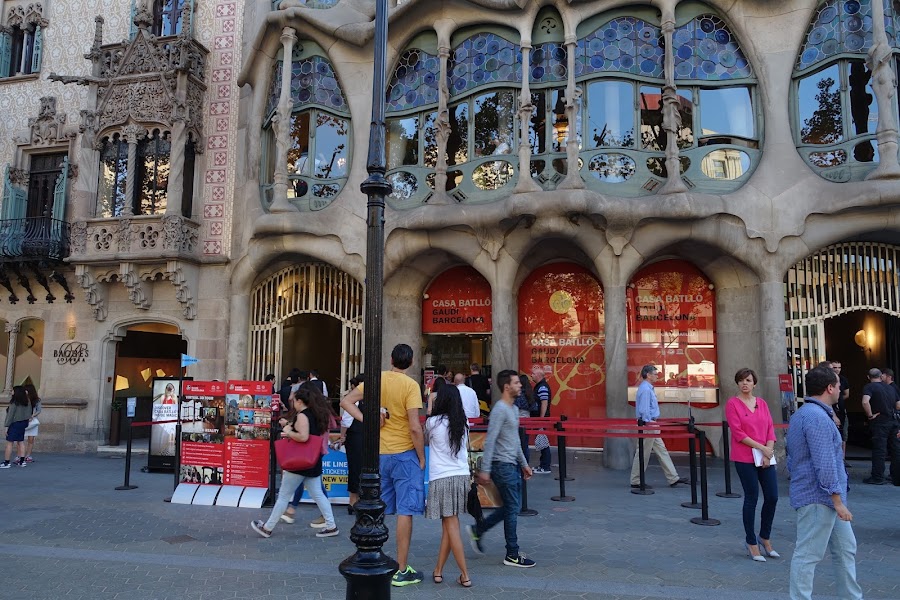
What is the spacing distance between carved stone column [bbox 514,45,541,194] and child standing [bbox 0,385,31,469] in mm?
10790

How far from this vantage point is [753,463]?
6340 mm

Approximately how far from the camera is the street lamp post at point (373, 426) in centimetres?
448

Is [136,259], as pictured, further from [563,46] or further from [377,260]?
[377,260]

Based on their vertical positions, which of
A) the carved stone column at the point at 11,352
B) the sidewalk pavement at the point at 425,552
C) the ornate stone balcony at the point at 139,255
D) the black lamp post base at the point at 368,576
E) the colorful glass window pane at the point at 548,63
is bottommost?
the sidewalk pavement at the point at 425,552

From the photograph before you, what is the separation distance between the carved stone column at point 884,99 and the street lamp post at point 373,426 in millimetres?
10520

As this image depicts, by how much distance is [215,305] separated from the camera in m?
16.2

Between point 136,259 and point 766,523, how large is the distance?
561 inches

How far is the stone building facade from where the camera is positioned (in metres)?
12.8

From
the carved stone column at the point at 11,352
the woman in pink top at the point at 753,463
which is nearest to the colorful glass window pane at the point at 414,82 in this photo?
the woman in pink top at the point at 753,463

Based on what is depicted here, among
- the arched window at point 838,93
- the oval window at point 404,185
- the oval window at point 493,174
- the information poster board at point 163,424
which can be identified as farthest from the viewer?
the oval window at point 404,185

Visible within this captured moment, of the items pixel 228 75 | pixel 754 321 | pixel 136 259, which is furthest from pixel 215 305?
pixel 754 321

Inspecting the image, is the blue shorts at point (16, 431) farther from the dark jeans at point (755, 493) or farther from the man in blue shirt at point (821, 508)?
the man in blue shirt at point (821, 508)

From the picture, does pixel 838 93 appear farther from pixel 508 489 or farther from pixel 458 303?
pixel 508 489

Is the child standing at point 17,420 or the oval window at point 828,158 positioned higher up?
the oval window at point 828,158
